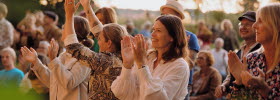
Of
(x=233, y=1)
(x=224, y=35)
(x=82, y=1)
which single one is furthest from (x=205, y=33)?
(x=82, y=1)

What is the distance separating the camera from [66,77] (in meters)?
5.90

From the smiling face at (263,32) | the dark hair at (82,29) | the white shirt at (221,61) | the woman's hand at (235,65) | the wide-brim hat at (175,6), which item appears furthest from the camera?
the white shirt at (221,61)

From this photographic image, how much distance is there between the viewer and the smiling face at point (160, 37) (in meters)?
4.90

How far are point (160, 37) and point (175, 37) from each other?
133 mm

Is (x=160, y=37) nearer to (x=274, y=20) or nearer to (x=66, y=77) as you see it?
(x=274, y=20)

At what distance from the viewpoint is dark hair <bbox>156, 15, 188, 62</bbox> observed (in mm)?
4898

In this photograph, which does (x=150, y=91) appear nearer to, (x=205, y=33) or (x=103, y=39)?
(x=103, y=39)

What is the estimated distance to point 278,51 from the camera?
14.1 feet

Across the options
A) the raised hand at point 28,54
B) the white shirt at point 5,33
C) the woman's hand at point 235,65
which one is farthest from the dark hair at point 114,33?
the white shirt at point 5,33

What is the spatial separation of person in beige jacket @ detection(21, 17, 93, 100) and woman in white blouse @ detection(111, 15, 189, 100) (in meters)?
1.14

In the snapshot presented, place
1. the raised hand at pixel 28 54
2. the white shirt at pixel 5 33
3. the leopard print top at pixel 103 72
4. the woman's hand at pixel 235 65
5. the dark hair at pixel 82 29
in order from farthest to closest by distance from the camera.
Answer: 1. the white shirt at pixel 5 33
2. the dark hair at pixel 82 29
3. the raised hand at pixel 28 54
4. the leopard print top at pixel 103 72
5. the woman's hand at pixel 235 65

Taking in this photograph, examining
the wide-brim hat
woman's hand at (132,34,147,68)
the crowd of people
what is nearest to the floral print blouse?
the crowd of people

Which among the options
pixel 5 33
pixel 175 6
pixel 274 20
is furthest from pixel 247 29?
pixel 5 33

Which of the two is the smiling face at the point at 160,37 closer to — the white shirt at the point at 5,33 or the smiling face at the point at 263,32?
the smiling face at the point at 263,32
